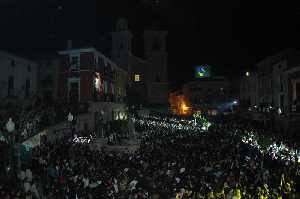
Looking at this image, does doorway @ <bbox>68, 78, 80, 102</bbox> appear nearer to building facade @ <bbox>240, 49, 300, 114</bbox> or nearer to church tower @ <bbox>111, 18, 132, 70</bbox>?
church tower @ <bbox>111, 18, 132, 70</bbox>

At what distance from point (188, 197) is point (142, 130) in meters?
24.3

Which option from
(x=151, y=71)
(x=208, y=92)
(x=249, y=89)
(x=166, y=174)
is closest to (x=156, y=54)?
(x=151, y=71)

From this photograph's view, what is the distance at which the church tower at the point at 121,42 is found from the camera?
5900 cm

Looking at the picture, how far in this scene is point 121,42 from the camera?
195ft

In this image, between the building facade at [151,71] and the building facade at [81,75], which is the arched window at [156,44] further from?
the building facade at [81,75]

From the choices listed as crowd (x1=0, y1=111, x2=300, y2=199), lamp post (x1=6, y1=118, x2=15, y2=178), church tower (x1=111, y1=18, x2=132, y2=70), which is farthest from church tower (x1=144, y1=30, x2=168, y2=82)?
lamp post (x1=6, y1=118, x2=15, y2=178)

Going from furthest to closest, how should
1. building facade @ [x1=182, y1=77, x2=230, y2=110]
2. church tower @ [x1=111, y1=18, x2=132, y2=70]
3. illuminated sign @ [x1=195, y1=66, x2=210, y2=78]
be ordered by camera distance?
illuminated sign @ [x1=195, y1=66, x2=210, y2=78], building facade @ [x1=182, y1=77, x2=230, y2=110], church tower @ [x1=111, y1=18, x2=132, y2=70]

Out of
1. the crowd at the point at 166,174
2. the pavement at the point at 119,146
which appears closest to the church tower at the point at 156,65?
the pavement at the point at 119,146

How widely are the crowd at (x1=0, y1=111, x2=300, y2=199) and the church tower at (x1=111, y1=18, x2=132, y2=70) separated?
38.7m

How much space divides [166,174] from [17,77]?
23812 millimetres

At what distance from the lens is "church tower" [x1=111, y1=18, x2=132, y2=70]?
59000 millimetres

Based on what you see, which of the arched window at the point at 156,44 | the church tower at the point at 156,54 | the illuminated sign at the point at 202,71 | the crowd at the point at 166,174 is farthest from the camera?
the illuminated sign at the point at 202,71

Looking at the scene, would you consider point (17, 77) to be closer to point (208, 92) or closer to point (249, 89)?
point (249, 89)

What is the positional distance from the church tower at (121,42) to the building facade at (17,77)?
69.6ft
